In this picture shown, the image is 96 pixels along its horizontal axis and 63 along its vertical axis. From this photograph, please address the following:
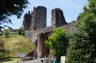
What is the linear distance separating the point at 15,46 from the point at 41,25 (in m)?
29.1

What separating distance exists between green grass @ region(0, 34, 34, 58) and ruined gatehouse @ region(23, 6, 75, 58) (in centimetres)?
199

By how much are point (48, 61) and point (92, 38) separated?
1610cm

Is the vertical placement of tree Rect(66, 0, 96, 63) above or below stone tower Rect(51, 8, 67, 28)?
below

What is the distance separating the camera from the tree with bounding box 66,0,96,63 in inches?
1211

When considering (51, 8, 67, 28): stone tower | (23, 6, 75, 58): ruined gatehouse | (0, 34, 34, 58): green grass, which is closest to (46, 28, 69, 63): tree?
(23, 6, 75, 58): ruined gatehouse

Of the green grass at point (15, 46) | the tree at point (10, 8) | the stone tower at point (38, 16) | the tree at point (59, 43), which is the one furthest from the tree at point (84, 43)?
the stone tower at point (38, 16)

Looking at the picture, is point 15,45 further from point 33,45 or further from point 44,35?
point 44,35

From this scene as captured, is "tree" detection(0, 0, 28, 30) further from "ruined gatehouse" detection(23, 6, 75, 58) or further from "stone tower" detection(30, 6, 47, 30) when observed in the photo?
"stone tower" detection(30, 6, 47, 30)

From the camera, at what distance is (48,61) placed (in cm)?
4716

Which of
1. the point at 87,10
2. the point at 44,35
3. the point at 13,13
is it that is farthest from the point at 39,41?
the point at 13,13

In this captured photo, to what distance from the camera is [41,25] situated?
105250 millimetres

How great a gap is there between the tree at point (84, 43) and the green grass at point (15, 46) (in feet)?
115

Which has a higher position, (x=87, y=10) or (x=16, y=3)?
(x=87, y=10)

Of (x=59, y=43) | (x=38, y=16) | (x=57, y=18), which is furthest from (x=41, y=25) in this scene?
(x=59, y=43)
